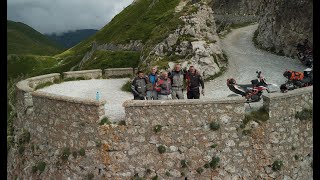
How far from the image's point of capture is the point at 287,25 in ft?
103

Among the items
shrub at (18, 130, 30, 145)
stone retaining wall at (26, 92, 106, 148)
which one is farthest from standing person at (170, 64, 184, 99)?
shrub at (18, 130, 30, 145)

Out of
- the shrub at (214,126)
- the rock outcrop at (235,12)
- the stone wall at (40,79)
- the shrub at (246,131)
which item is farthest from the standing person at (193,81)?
the rock outcrop at (235,12)

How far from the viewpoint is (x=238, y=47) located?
1437 inches

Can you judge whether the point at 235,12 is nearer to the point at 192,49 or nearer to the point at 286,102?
the point at 192,49

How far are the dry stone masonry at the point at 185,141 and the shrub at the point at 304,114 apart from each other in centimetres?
15

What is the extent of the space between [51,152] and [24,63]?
545 feet

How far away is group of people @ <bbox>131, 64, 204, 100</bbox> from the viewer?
18.1 metres

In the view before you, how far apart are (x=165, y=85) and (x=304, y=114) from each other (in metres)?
6.21

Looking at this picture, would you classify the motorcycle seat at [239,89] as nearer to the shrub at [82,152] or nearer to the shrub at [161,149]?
the shrub at [161,149]

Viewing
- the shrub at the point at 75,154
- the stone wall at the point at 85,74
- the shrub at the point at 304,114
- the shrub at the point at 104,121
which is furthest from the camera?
the stone wall at the point at 85,74

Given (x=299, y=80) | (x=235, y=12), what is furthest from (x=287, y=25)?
(x=235, y=12)

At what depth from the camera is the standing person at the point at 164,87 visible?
18031 millimetres

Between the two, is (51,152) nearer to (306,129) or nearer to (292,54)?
(306,129)
